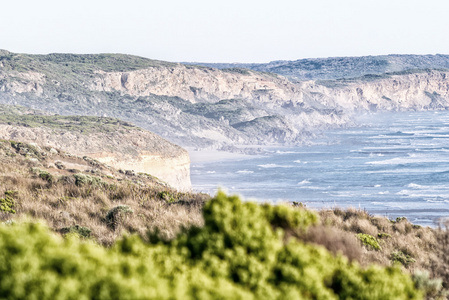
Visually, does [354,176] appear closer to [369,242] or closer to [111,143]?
[111,143]

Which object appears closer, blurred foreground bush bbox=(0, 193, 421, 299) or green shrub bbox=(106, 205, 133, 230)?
blurred foreground bush bbox=(0, 193, 421, 299)

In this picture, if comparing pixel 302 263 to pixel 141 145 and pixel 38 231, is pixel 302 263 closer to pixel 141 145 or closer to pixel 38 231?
pixel 38 231

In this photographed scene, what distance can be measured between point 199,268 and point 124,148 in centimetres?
5918

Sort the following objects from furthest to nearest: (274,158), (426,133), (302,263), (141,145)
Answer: (426,133)
(274,158)
(141,145)
(302,263)

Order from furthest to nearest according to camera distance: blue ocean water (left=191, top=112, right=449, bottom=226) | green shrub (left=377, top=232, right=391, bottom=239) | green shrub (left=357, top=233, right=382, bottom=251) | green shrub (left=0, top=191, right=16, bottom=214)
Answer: blue ocean water (left=191, top=112, right=449, bottom=226) < green shrub (left=377, top=232, right=391, bottom=239) < green shrub (left=0, top=191, right=16, bottom=214) < green shrub (left=357, top=233, right=382, bottom=251)

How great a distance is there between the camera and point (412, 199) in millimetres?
56938

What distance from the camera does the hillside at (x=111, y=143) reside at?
58.5 metres

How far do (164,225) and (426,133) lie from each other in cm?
14365

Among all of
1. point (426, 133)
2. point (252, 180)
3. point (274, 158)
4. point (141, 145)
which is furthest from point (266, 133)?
point (141, 145)

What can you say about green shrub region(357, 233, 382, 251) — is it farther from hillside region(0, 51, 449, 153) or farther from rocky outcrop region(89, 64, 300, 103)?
rocky outcrop region(89, 64, 300, 103)

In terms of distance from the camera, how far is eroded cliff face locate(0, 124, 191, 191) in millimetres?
58281

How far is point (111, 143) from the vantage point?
6288cm

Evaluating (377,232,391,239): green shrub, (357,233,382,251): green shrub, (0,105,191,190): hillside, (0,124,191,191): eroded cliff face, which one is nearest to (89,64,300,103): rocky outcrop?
(0,105,191,190): hillside

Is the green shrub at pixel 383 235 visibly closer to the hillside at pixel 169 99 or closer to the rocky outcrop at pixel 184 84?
the hillside at pixel 169 99
